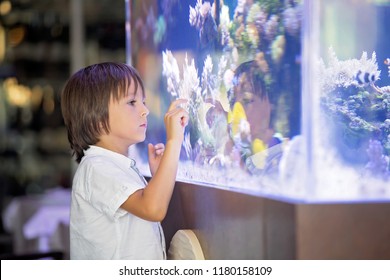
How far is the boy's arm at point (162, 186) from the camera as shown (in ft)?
4.05

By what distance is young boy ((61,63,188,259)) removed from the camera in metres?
1.27

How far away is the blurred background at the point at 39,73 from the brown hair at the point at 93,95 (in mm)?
4466

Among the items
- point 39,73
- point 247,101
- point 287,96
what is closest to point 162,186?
point 247,101

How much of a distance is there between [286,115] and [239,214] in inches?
8.2

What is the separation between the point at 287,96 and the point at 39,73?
5.27m

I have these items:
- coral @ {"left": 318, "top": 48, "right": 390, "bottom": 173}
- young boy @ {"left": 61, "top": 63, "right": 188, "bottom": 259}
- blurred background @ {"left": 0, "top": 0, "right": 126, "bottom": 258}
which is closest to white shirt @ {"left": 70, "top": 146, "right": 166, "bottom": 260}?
young boy @ {"left": 61, "top": 63, "right": 188, "bottom": 259}

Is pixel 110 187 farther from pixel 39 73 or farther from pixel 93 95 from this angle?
pixel 39 73

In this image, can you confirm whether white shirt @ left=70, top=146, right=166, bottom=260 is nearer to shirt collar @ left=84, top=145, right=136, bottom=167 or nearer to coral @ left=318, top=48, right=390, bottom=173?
shirt collar @ left=84, top=145, right=136, bottom=167

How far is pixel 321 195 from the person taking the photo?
3.15 feet

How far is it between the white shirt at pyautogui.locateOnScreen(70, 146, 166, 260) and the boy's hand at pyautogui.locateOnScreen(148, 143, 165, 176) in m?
0.13

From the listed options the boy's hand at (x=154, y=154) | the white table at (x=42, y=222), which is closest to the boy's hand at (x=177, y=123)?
the boy's hand at (x=154, y=154)

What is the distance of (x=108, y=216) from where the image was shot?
131cm

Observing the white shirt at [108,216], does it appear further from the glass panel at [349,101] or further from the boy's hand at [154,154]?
the glass panel at [349,101]
